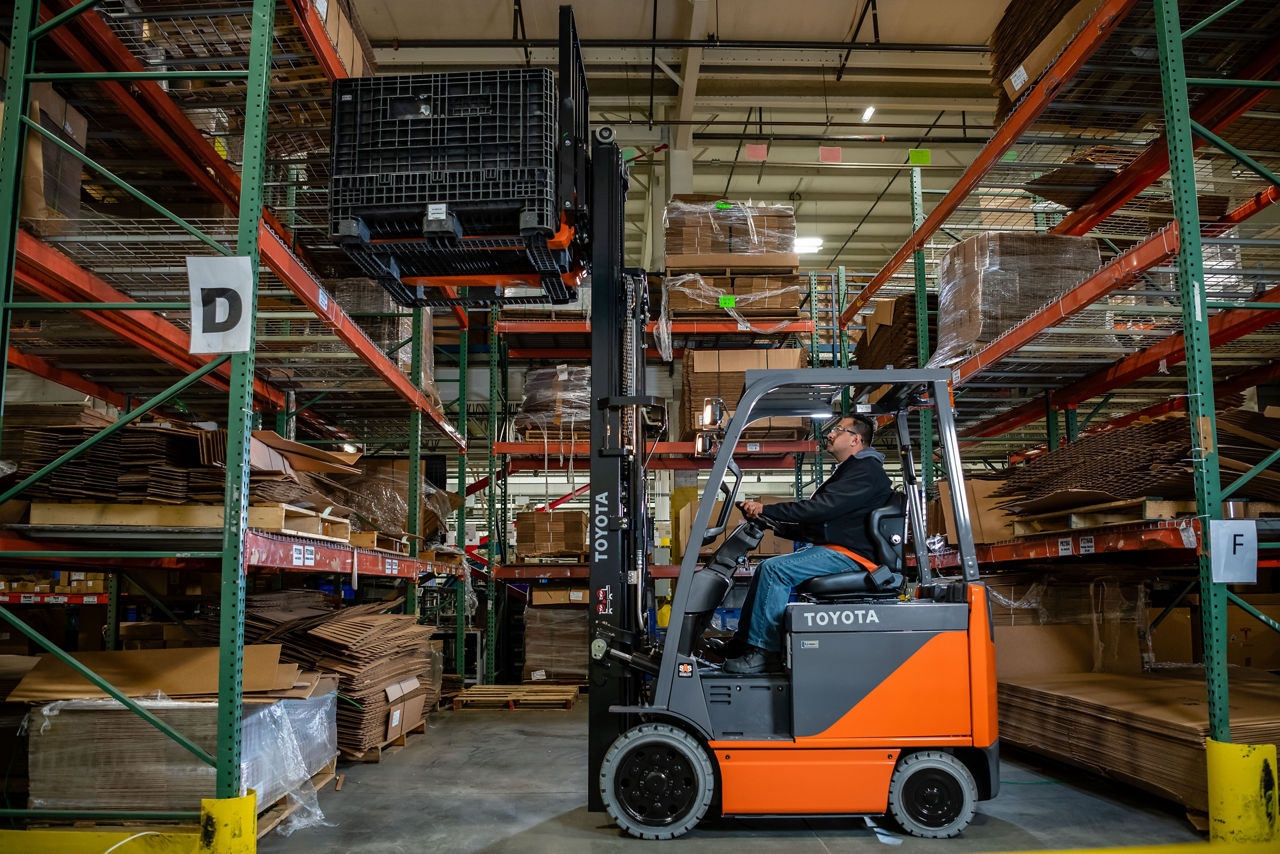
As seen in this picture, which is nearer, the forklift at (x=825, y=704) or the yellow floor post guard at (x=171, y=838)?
the yellow floor post guard at (x=171, y=838)

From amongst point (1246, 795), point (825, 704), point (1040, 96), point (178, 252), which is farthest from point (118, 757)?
point (1040, 96)

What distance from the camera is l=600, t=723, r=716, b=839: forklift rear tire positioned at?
4695 mm

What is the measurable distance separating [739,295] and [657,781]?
23.5ft

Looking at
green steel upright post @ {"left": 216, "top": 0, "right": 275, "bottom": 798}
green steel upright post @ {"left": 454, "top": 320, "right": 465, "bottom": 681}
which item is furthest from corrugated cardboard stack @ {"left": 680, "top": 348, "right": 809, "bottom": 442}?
green steel upright post @ {"left": 216, "top": 0, "right": 275, "bottom": 798}

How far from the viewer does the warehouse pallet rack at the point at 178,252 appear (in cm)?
419

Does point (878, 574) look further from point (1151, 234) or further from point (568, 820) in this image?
point (1151, 234)

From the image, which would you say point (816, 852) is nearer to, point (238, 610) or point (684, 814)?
point (684, 814)

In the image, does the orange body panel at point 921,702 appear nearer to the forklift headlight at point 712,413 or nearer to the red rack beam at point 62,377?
the forklift headlight at point 712,413

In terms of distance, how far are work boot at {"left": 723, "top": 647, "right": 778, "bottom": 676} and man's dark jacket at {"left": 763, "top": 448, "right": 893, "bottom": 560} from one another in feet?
2.32

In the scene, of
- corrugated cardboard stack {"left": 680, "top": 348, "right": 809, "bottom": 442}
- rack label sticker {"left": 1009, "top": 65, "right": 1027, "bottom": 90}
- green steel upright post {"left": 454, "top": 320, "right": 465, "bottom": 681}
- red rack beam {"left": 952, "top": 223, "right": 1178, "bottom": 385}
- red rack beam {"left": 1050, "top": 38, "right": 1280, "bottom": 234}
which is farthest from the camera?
green steel upright post {"left": 454, "top": 320, "right": 465, "bottom": 681}

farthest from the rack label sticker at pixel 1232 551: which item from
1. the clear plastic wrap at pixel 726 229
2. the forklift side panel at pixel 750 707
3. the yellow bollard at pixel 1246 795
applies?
the clear plastic wrap at pixel 726 229

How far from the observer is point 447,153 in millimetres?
4758

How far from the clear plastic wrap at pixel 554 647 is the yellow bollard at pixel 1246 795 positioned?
8139 mm

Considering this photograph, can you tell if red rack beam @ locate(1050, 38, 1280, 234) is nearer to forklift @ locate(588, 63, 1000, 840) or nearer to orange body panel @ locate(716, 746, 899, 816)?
forklift @ locate(588, 63, 1000, 840)
